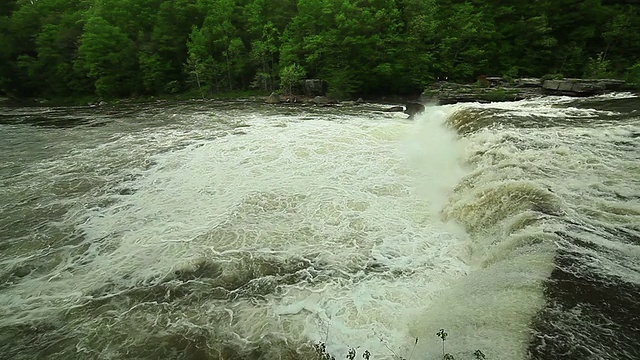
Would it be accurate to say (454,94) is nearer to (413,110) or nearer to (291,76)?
(413,110)

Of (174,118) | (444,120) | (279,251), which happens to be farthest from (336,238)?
(174,118)

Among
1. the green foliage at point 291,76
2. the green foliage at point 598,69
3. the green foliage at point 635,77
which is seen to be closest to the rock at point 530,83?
the green foliage at point 635,77

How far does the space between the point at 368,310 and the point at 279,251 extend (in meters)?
2.18

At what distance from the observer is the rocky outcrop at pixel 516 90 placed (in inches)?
574

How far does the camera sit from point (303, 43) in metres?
24.8

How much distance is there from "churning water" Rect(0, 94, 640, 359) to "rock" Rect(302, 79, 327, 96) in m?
13.3

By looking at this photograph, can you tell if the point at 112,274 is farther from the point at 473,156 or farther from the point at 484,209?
the point at 473,156

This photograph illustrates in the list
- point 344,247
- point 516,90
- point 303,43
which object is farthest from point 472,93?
point 344,247

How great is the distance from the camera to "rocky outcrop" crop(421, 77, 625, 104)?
47.8 feet

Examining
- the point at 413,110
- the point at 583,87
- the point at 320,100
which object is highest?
the point at 583,87

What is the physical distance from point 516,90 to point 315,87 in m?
12.7

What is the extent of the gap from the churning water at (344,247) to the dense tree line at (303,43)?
491 inches

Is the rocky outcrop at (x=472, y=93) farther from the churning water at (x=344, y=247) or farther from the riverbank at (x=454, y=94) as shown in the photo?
the churning water at (x=344, y=247)

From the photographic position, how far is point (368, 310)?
15.7 feet
